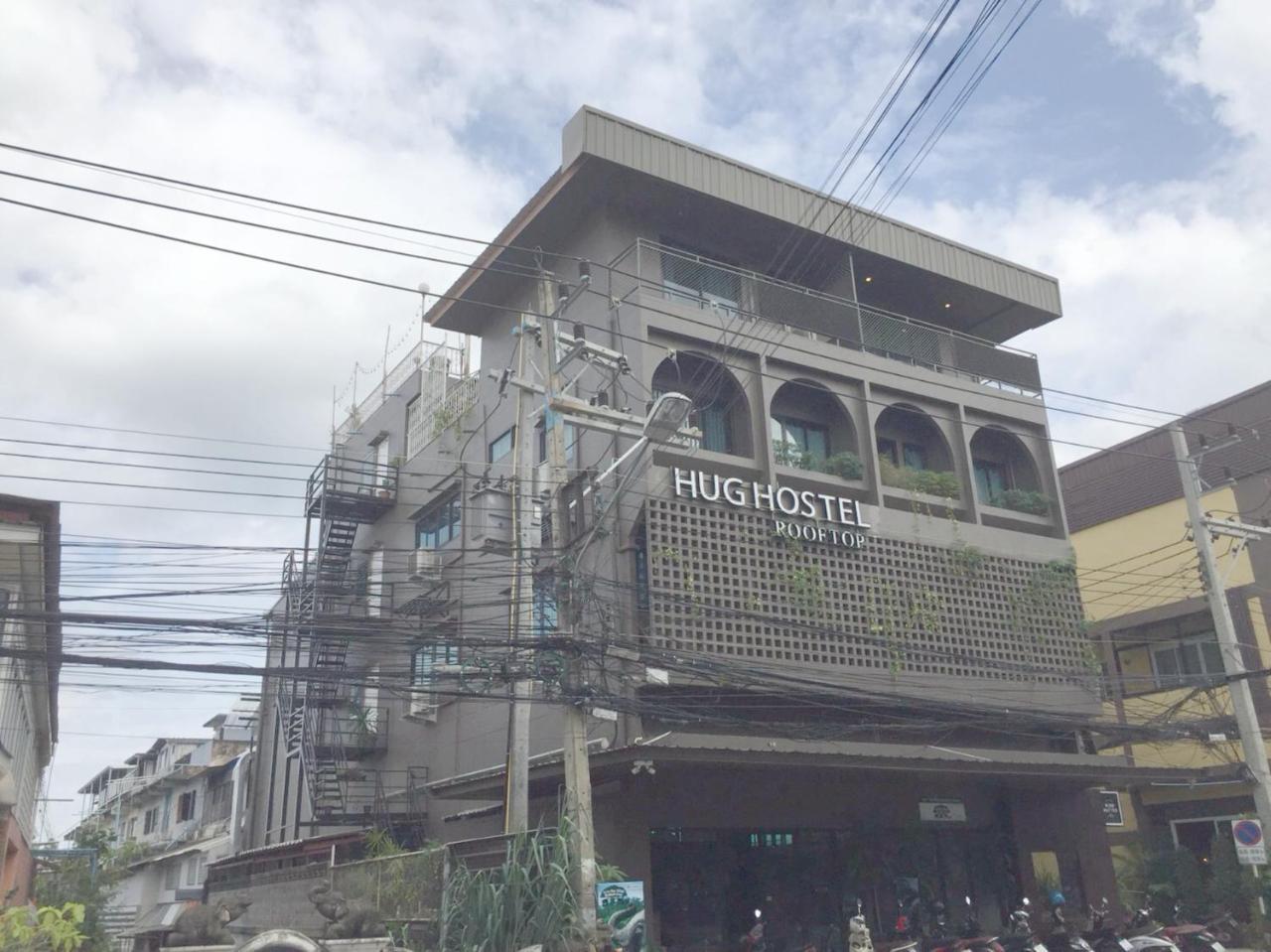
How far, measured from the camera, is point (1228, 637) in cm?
1978

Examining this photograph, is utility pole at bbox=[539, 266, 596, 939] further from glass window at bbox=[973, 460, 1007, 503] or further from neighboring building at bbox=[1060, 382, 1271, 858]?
neighboring building at bbox=[1060, 382, 1271, 858]

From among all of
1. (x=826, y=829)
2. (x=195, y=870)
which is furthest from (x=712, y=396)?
(x=195, y=870)

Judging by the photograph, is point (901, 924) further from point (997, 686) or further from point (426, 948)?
point (426, 948)

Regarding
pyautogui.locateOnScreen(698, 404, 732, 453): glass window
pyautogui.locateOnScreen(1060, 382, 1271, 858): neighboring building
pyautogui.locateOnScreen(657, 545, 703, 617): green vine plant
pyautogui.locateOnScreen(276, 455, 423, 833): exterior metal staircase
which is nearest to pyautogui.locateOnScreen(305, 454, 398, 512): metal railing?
pyautogui.locateOnScreen(276, 455, 423, 833): exterior metal staircase

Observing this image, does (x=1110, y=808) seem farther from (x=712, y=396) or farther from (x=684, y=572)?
(x=712, y=396)

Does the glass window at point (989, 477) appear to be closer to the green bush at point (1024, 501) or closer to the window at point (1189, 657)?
the green bush at point (1024, 501)

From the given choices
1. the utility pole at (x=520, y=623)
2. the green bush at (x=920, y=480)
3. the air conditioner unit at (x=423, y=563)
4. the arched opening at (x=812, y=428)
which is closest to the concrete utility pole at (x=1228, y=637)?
the green bush at (x=920, y=480)

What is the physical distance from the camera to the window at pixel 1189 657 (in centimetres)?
2970

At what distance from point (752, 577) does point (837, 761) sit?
12.2 feet

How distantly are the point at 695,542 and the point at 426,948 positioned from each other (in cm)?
821

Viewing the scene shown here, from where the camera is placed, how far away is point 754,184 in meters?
24.7

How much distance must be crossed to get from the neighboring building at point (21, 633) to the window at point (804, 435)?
14231 mm

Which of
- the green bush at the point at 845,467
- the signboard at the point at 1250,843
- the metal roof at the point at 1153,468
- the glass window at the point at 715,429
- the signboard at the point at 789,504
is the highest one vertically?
the metal roof at the point at 1153,468

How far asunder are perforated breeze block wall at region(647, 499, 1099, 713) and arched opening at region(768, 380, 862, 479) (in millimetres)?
2315
